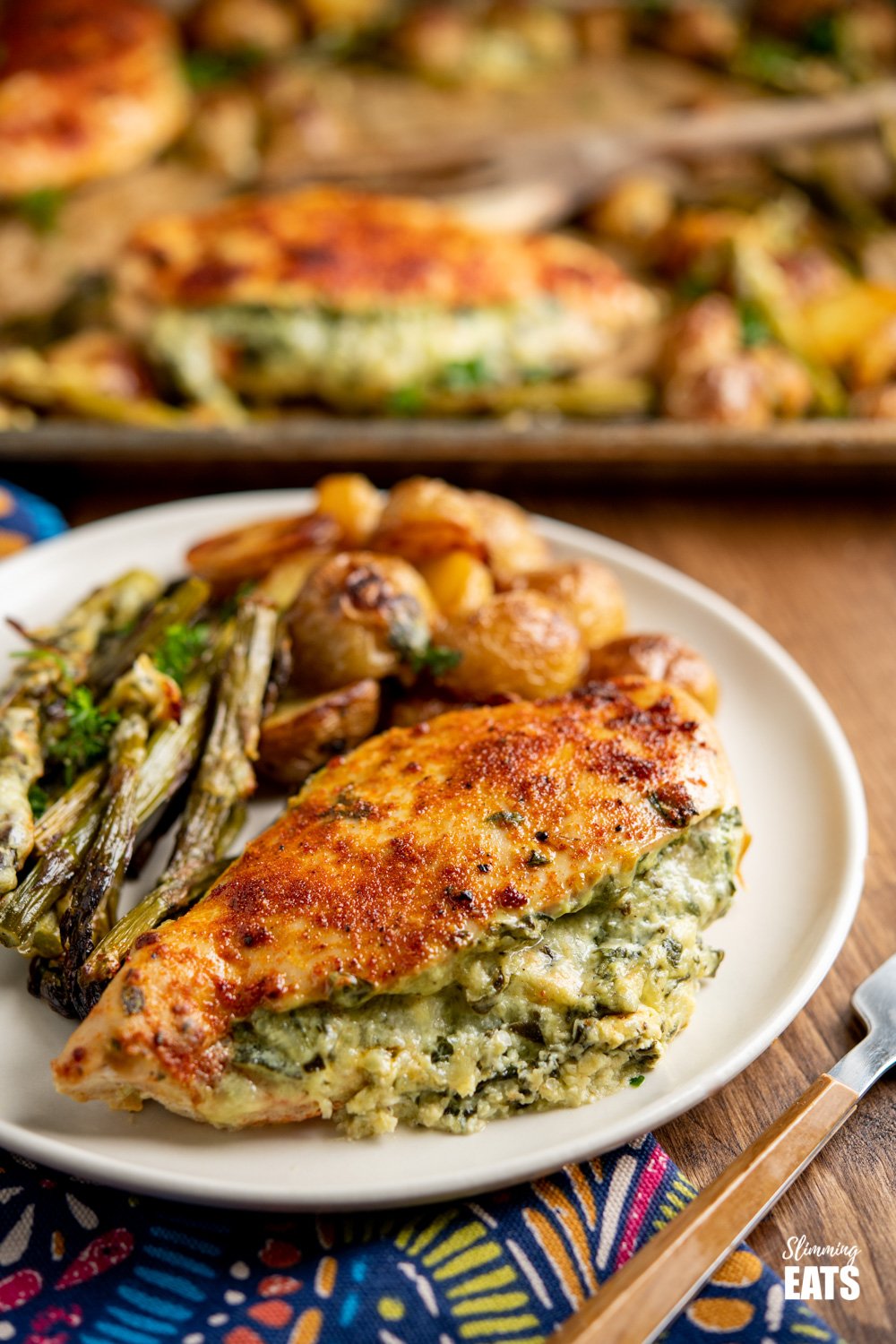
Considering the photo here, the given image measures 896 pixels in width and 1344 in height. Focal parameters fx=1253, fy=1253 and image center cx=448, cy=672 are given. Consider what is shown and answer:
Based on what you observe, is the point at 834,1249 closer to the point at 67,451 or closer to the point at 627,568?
the point at 627,568

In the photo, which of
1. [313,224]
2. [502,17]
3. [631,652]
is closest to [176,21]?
[502,17]

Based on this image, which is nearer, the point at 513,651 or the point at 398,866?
the point at 398,866

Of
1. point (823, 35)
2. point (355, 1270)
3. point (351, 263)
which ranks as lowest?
point (355, 1270)

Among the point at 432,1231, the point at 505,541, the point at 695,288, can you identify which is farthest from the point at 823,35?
the point at 432,1231

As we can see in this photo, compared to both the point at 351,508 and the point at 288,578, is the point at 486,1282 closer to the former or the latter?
the point at 288,578

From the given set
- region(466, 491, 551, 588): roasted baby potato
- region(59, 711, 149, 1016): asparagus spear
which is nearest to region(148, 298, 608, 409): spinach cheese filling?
region(466, 491, 551, 588): roasted baby potato

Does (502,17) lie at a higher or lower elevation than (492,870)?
higher
